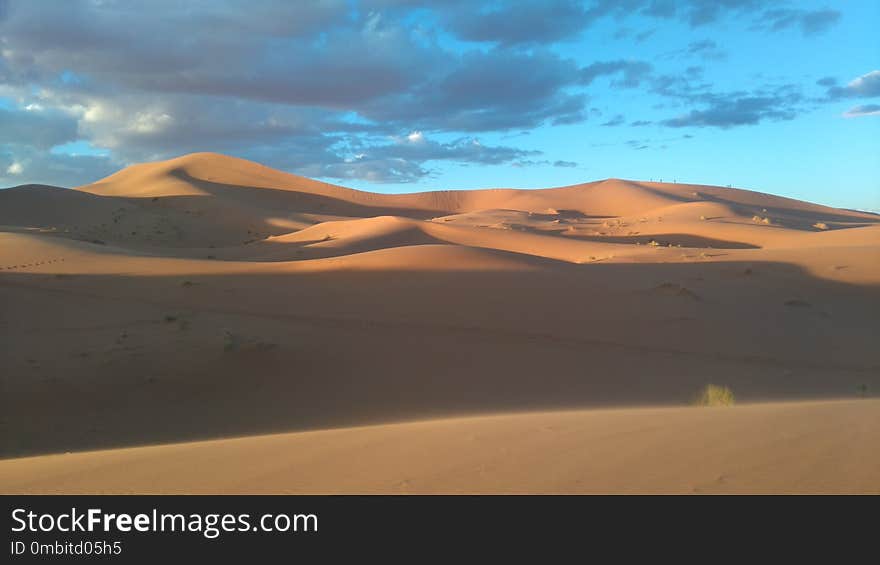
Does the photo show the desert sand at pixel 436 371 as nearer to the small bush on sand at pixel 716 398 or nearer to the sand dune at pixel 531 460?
the sand dune at pixel 531 460

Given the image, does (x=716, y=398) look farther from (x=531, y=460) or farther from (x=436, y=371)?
(x=531, y=460)

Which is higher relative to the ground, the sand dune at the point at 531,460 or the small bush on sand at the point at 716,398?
the sand dune at the point at 531,460

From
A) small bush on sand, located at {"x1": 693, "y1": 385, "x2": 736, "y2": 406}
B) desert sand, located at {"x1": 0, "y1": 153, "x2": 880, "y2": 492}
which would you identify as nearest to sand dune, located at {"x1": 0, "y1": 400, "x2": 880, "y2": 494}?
desert sand, located at {"x1": 0, "y1": 153, "x2": 880, "y2": 492}

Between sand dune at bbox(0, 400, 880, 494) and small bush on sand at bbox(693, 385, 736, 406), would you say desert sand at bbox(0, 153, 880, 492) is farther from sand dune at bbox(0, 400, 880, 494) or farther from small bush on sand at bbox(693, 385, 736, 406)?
small bush on sand at bbox(693, 385, 736, 406)

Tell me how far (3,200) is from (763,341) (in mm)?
58857

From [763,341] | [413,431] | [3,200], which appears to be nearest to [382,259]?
[763,341]

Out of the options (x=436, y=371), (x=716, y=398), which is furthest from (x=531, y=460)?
(x=436, y=371)

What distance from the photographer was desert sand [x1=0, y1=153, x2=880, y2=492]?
15.1 feet

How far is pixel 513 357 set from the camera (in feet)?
40.0

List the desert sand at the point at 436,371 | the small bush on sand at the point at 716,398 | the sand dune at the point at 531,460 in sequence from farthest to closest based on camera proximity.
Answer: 1. the small bush on sand at the point at 716,398
2. the desert sand at the point at 436,371
3. the sand dune at the point at 531,460

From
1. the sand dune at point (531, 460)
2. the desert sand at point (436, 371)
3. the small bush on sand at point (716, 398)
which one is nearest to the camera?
the sand dune at point (531, 460)

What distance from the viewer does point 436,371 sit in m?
11.4

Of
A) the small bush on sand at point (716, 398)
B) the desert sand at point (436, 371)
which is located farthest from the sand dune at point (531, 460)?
the small bush on sand at point (716, 398)

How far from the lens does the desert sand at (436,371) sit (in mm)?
4613
